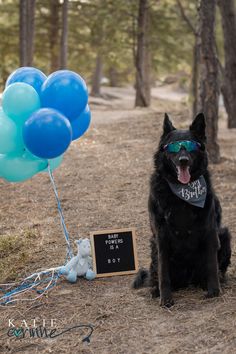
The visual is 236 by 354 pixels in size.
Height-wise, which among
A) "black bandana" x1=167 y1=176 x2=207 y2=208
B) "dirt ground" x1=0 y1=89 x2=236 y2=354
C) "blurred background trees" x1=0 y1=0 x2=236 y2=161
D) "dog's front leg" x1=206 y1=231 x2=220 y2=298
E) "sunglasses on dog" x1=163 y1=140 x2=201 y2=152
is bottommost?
"dirt ground" x1=0 y1=89 x2=236 y2=354

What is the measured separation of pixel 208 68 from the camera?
9.80 metres

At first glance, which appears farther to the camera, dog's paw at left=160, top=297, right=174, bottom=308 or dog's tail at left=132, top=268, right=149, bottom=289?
dog's tail at left=132, top=268, right=149, bottom=289

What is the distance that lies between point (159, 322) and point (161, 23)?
1960 centimetres

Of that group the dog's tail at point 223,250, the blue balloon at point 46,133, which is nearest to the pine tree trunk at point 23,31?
the blue balloon at point 46,133

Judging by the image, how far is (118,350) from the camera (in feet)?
12.2

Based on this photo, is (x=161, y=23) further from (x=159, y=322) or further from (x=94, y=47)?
(x=159, y=322)

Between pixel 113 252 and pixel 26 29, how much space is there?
1337 cm

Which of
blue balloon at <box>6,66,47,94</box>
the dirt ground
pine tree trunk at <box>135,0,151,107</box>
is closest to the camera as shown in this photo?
the dirt ground

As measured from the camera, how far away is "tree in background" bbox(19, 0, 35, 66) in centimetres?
1669

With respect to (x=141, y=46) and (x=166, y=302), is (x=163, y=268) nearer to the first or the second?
(x=166, y=302)

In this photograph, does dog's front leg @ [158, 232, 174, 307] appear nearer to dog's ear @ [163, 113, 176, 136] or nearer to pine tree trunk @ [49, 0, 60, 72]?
dog's ear @ [163, 113, 176, 136]

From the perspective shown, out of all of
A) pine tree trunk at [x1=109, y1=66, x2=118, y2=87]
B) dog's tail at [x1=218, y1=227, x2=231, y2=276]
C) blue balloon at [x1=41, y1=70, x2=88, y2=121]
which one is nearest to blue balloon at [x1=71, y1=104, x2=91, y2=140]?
blue balloon at [x1=41, y1=70, x2=88, y2=121]

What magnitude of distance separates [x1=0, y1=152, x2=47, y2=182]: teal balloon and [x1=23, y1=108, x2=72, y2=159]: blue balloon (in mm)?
250

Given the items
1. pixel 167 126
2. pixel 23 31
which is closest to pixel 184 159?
pixel 167 126
